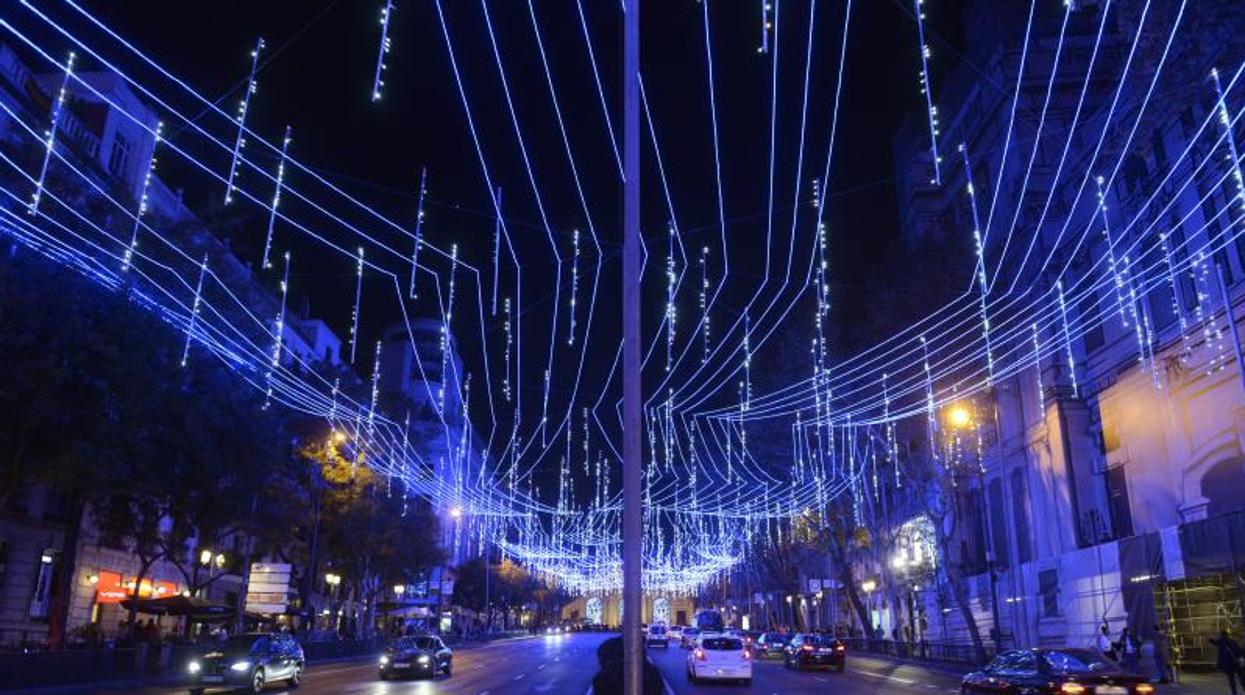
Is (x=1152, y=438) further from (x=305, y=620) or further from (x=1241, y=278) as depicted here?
(x=305, y=620)

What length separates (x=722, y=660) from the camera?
2830 cm

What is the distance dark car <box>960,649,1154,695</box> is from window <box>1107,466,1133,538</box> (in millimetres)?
18582

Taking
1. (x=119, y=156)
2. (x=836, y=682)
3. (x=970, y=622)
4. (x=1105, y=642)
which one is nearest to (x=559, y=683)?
(x=836, y=682)

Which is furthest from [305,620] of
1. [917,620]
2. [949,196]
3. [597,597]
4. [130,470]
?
[597,597]

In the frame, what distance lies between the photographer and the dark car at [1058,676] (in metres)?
15.7

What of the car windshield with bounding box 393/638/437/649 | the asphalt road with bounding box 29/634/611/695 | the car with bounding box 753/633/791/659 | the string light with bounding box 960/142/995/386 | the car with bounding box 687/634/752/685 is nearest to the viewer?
the asphalt road with bounding box 29/634/611/695

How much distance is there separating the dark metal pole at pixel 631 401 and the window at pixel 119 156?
34172mm

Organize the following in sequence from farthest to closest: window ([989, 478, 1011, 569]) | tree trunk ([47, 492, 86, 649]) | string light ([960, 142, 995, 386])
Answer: window ([989, 478, 1011, 569])
string light ([960, 142, 995, 386])
tree trunk ([47, 492, 86, 649])

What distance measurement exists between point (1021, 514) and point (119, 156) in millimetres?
39693

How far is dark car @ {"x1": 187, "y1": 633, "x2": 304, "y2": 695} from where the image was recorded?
25594mm

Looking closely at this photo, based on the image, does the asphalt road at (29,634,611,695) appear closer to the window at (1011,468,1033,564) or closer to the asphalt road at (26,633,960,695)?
the asphalt road at (26,633,960,695)

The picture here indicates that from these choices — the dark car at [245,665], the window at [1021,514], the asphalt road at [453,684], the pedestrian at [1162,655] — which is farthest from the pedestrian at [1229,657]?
the dark car at [245,665]

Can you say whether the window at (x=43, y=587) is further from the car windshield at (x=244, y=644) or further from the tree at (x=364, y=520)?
the car windshield at (x=244, y=644)

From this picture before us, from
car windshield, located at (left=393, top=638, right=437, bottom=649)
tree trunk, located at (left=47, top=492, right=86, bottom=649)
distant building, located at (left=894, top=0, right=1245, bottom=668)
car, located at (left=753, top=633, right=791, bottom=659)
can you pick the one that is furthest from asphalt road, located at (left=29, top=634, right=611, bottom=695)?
distant building, located at (left=894, top=0, right=1245, bottom=668)
